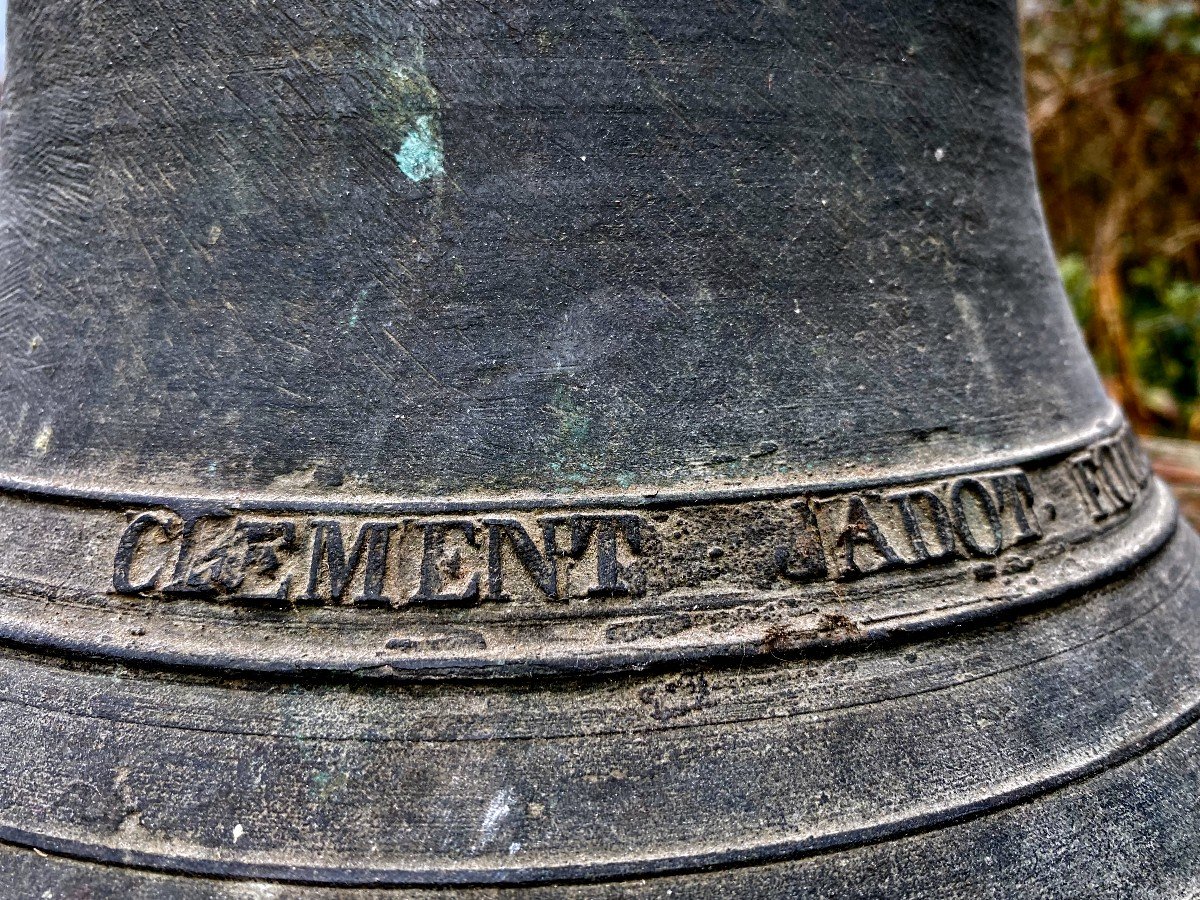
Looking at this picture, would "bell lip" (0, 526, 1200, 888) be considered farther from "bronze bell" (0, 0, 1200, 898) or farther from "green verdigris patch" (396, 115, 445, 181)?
"green verdigris patch" (396, 115, 445, 181)

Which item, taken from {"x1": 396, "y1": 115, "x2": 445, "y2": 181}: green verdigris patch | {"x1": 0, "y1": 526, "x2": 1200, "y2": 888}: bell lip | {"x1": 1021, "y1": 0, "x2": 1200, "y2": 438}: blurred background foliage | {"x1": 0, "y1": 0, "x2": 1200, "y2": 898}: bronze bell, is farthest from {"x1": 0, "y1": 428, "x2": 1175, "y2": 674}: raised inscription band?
{"x1": 1021, "y1": 0, "x2": 1200, "y2": 438}: blurred background foliage

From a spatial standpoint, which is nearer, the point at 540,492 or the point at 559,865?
the point at 559,865

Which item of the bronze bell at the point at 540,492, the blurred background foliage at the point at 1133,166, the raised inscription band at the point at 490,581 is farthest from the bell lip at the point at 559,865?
the blurred background foliage at the point at 1133,166

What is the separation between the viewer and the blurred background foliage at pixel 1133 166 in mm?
4984

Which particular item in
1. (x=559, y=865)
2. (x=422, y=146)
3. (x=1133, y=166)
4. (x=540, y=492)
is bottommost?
(x=1133, y=166)

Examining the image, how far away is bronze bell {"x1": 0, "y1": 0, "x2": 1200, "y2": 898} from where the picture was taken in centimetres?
94

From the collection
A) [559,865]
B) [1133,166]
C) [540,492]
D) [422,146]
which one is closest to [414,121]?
[422,146]

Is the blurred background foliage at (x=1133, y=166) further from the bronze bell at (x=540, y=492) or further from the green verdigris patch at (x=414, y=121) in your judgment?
the green verdigris patch at (x=414, y=121)

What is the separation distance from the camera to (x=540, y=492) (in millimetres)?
1021

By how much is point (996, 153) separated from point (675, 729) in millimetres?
849

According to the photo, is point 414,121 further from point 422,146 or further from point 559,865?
point 559,865

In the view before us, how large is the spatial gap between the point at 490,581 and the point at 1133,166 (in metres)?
5.75

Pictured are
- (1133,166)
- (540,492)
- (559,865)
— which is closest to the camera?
(559,865)

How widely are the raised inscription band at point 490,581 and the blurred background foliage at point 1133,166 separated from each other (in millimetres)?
4419
